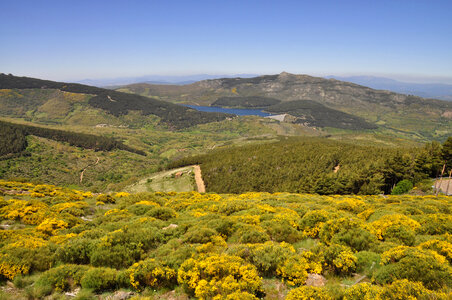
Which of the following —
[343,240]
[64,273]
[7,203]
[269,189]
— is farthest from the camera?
[269,189]

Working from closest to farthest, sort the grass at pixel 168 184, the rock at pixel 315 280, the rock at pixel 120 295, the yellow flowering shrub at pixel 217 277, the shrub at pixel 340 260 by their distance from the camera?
the yellow flowering shrub at pixel 217 277 → the rock at pixel 120 295 → the rock at pixel 315 280 → the shrub at pixel 340 260 → the grass at pixel 168 184

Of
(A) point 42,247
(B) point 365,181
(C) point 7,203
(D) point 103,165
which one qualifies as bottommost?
(D) point 103,165

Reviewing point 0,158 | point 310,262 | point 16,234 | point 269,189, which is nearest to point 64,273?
point 16,234

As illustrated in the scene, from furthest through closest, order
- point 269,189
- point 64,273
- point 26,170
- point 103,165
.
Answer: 1. point 103,165
2. point 26,170
3. point 269,189
4. point 64,273

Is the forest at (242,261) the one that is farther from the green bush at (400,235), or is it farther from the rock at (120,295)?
the rock at (120,295)

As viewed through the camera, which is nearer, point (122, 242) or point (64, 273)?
point (64, 273)

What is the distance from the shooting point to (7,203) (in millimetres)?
24594

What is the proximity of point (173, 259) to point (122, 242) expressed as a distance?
515cm

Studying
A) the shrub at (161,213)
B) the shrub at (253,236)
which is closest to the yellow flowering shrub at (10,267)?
the shrub at (161,213)

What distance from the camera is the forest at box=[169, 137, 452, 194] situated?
5716 cm

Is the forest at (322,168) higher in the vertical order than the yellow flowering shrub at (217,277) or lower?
lower

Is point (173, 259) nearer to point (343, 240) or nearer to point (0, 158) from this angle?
point (343, 240)

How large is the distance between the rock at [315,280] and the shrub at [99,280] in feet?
32.1

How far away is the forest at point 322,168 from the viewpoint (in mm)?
57156
